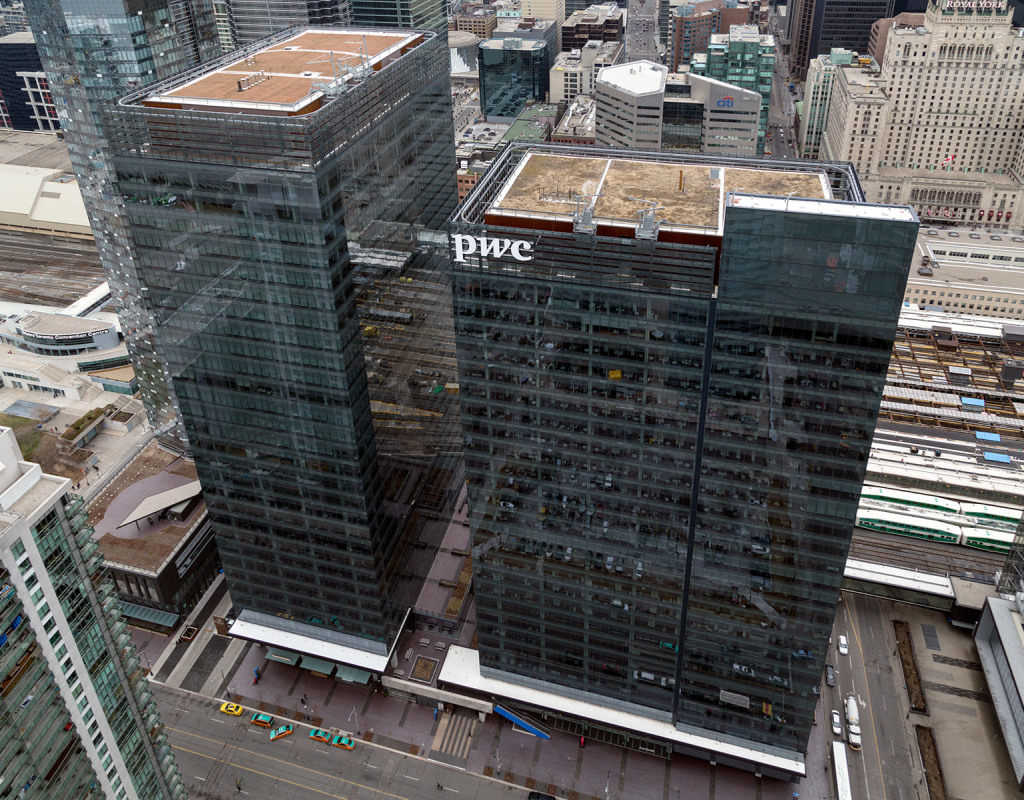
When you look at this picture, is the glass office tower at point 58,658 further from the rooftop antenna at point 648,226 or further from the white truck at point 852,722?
the white truck at point 852,722

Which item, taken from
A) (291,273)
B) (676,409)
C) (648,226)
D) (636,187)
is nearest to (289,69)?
(291,273)

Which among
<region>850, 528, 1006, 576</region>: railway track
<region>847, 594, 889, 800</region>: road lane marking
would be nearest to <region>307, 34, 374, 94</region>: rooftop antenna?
<region>850, 528, 1006, 576</region>: railway track

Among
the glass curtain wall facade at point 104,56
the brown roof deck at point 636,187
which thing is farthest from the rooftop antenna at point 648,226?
the glass curtain wall facade at point 104,56

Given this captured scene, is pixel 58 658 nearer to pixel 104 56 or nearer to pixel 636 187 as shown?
pixel 636 187

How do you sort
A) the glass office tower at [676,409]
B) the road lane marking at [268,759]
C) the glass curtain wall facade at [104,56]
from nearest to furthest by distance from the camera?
the glass office tower at [676,409]
the road lane marking at [268,759]
the glass curtain wall facade at [104,56]

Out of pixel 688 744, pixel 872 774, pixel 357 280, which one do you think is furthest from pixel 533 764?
pixel 357 280

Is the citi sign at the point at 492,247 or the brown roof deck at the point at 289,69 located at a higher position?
the brown roof deck at the point at 289,69

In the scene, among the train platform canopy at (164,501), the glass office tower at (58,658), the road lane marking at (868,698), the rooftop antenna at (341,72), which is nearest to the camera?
the glass office tower at (58,658)
